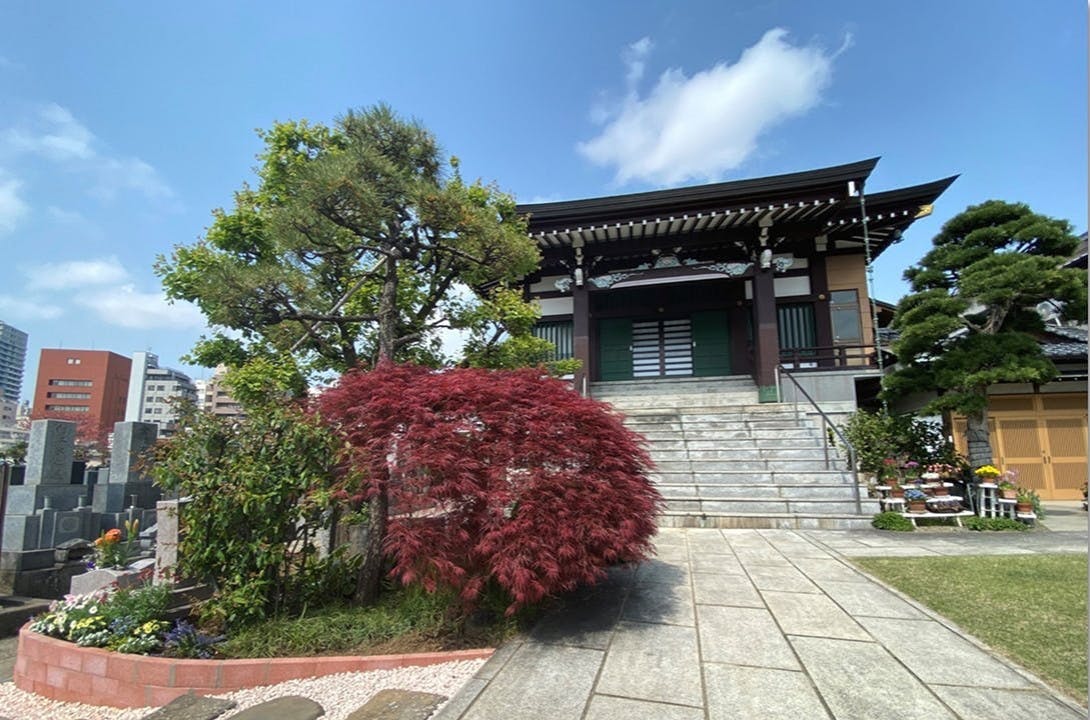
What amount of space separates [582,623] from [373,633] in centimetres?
133

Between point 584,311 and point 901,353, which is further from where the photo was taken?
point 584,311

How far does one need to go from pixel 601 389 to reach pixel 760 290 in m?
4.15

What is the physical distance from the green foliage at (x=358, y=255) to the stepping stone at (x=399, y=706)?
259 centimetres

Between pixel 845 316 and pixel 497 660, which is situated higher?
pixel 845 316

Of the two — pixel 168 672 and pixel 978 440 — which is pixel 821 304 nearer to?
pixel 978 440

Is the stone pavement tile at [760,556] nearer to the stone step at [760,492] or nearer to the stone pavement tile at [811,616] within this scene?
the stone pavement tile at [811,616]

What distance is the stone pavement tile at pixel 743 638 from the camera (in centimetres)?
276

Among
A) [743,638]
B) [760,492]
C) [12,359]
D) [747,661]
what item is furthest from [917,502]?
[12,359]

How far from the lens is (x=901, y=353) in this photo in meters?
7.74

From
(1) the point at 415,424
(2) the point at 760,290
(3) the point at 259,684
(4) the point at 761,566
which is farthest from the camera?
(2) the point at 760,290

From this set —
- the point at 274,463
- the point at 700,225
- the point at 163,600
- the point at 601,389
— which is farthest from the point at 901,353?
the point at 163,600

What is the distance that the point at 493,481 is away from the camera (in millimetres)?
3092

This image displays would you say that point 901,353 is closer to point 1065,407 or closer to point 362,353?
point 1065,407

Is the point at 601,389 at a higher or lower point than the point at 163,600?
higher
